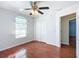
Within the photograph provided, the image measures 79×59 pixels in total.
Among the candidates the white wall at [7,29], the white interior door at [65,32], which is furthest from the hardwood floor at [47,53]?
the white interior door at [65,32]

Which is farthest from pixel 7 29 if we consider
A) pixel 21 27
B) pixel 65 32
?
pixel 65 32

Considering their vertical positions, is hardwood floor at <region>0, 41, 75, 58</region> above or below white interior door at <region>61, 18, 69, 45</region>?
below

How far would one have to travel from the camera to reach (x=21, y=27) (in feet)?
20.7

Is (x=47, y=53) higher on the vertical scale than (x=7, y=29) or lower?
lower

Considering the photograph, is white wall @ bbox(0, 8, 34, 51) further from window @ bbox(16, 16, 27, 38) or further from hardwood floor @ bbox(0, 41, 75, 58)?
hardwood floor @ bbox(0, 41, 75, 58)

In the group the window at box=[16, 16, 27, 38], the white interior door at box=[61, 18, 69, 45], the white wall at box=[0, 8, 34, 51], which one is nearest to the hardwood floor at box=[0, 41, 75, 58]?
the white wall at box=[0, 8, 34, 51]

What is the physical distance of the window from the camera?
5816 mm

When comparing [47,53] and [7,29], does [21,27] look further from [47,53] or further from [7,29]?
[47,53]

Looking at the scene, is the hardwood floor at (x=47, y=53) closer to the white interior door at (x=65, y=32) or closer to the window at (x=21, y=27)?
the white interior door at (x=65, y=32)

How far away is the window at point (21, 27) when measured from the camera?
229 inches

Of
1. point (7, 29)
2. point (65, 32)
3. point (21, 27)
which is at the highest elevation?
point (21, 27)

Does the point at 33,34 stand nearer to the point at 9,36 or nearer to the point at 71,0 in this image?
the point at 9,36

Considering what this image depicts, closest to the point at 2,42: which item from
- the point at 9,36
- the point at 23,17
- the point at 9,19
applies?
the point at 9,36

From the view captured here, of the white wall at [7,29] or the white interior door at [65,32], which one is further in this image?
the white interior door at [65,32]
